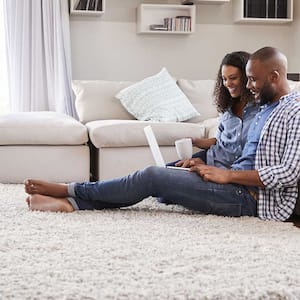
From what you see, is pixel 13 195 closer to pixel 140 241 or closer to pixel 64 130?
pixel 64 130

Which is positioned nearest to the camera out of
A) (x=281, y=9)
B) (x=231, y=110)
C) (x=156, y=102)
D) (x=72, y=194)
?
(x=72, y=194)

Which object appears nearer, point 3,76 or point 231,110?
point 231,110

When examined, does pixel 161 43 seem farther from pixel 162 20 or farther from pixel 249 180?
pixel 249 180

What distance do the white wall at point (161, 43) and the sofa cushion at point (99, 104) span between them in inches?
29.4

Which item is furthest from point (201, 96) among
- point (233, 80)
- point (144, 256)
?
point (144, 256)

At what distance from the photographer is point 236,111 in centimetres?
315

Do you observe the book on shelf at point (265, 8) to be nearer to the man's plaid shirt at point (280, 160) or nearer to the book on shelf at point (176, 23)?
the book on shelf at point (176, 23)

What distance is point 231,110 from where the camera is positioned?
3168 mm

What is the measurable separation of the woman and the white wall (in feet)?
7.78

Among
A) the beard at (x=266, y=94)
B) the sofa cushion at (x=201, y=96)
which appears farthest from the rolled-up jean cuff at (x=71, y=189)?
the sofa cushion at (x=201, y=96)

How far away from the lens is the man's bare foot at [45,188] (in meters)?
2.90

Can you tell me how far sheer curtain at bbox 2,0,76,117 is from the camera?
519 cm

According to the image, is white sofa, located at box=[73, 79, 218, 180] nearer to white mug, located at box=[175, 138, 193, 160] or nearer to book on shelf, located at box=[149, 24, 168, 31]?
white mug, located at box=[175, 138, 193, 160]

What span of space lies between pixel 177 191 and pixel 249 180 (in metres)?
0.32
